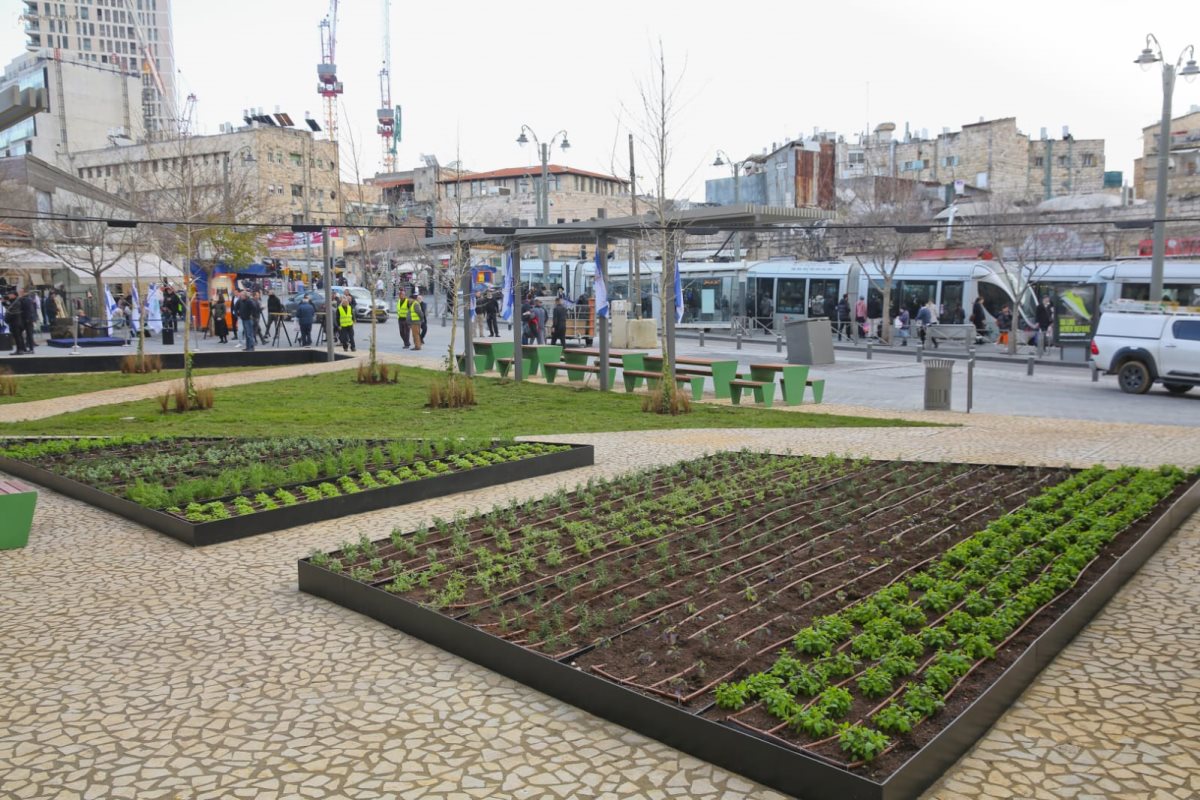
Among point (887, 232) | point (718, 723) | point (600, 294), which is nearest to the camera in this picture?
point (718, 723)

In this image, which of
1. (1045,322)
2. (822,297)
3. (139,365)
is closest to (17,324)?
(139,365)

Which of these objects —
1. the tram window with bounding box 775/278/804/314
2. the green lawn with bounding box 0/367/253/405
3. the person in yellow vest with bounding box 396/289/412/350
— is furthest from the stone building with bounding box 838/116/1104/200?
the green lawn with bounding box 0/367/253/405

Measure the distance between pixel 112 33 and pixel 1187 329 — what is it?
202 meters

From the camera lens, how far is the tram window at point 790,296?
38594 mm

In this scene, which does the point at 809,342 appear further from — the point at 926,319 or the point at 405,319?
the point at 405,319

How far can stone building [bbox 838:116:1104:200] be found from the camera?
241 feet

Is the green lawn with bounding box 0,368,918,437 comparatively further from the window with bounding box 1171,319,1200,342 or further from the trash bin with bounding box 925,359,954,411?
the window with bounding box 1171,319,1200,342

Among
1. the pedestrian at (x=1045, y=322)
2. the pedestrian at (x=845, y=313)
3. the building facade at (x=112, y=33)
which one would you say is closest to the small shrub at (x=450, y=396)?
the pedestrian at (x=1045, y=322)

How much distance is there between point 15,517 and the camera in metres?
8.64

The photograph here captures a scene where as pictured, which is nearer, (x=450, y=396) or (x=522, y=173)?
(x=450, y=396)

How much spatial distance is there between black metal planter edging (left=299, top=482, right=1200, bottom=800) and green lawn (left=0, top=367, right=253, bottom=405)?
15.4 m

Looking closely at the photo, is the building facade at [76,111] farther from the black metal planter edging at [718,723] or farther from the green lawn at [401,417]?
the black metal planter edging at [718,723]

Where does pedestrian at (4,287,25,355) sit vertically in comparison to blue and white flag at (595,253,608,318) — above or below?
below

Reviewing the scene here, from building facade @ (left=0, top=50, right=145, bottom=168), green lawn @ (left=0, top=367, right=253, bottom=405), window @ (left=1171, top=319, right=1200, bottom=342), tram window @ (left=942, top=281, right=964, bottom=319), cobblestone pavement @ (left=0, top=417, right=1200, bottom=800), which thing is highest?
building facade @ (left=0, top=50, right=145, bottom=168)
